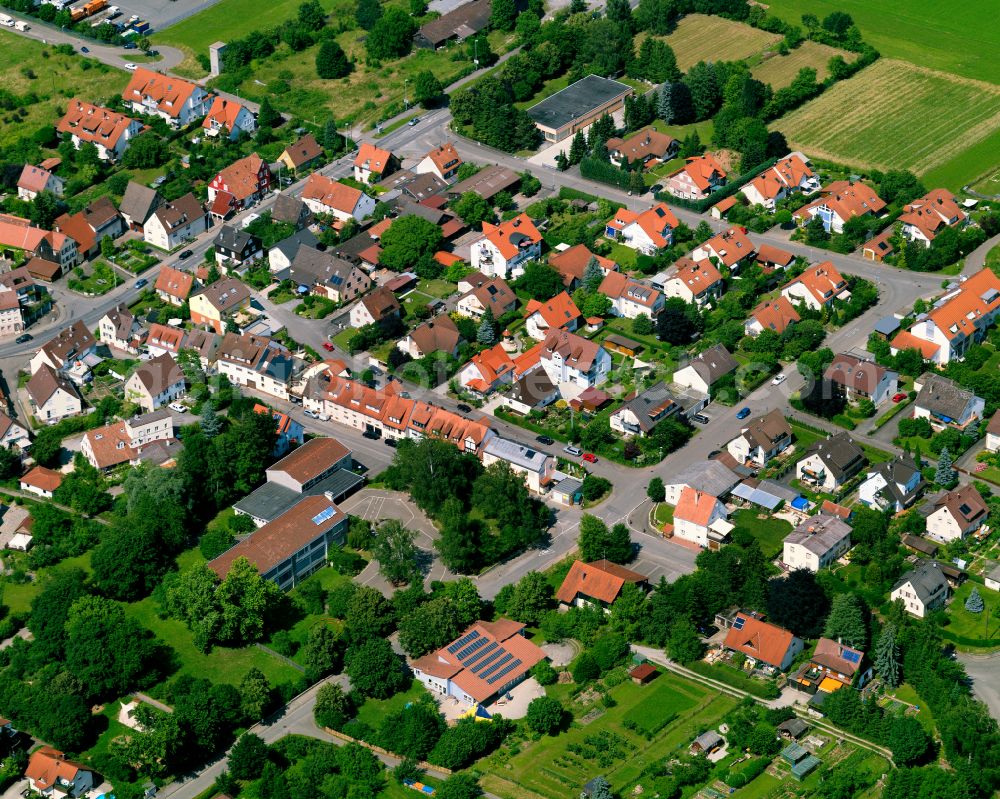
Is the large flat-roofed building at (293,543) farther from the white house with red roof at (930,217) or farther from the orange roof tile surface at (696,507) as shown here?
the white house with red roof at (930,217)

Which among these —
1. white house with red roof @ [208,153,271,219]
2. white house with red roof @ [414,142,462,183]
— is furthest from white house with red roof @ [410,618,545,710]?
white house with red roof @ [414,142,462,183]

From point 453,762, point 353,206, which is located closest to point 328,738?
point 453,762

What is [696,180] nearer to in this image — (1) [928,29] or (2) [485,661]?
(1) [928,29]

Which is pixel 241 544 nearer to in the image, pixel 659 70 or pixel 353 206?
pixel 353 206

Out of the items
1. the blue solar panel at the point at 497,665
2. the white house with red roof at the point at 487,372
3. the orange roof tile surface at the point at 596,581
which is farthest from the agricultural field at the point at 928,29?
the blue solar panel at the point at 497,665

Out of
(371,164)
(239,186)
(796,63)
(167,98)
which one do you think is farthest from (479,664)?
(796,63)

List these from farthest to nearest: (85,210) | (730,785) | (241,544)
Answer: (85,210) < (241,544) < (730,785)

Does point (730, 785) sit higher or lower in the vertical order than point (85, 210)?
lower

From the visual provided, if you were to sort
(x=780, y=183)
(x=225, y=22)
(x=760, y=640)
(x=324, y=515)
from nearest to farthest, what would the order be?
(x=760, y=640) → (x=324, y=515) → (x=780, y=183) → (x=225, y=22)
